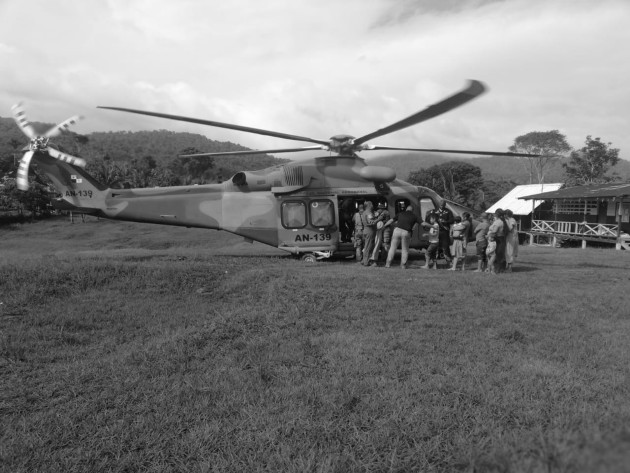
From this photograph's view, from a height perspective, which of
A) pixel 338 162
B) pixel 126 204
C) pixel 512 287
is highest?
pixel 338 162

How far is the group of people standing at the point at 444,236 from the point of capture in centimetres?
1015

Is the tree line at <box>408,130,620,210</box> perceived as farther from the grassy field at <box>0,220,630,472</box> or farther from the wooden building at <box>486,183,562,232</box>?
the grassy field at <box>0,220,630,472</box>

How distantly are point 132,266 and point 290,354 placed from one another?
17.0 feet

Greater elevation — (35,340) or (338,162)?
(338,162)

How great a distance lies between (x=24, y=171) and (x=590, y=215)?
111ft

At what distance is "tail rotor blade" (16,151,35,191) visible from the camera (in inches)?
435

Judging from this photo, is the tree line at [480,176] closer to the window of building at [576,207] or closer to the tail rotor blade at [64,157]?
the window of building at [576,207]

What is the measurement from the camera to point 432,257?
443 inches

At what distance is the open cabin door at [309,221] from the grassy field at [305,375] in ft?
15.7

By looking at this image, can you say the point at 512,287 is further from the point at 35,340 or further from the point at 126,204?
the point at 126,204

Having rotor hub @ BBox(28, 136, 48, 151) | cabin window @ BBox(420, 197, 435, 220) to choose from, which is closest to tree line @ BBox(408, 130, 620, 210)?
cabin window @ BBox(420, 197, 435, 220)

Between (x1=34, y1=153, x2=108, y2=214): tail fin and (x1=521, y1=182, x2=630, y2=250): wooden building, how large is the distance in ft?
82.1

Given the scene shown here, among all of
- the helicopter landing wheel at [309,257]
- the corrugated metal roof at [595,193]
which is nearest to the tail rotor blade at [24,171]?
the helicopter landing wheel at [309,257]

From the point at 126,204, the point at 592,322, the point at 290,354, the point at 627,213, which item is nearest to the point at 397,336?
the point at 290,354
